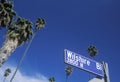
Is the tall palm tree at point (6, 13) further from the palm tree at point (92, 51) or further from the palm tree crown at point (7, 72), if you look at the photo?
the palm tree crown at point (7, 72)

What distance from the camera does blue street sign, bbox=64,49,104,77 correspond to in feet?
34.7

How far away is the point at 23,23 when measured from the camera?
44.4 m

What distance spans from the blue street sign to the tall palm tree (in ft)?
97.1

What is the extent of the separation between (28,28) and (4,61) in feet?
30.4

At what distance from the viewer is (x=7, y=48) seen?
38.3m

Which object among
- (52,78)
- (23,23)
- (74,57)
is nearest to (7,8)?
(23,23)

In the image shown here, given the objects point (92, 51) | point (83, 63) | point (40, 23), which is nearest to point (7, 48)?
point (40, 23)

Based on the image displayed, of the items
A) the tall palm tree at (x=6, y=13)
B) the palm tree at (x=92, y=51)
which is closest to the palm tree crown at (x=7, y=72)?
the palm tree at (x=92, y=51)

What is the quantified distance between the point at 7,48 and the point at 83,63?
29.0 m

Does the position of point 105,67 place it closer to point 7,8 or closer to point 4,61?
point 4,61

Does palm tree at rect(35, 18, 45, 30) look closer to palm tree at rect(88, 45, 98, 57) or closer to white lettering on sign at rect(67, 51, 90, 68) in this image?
palm tree at rect(88, 45, 98, 57)

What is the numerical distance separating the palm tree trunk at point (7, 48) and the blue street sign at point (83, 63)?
2752 cm

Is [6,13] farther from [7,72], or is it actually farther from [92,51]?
[7,72]

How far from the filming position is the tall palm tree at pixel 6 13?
127ft
